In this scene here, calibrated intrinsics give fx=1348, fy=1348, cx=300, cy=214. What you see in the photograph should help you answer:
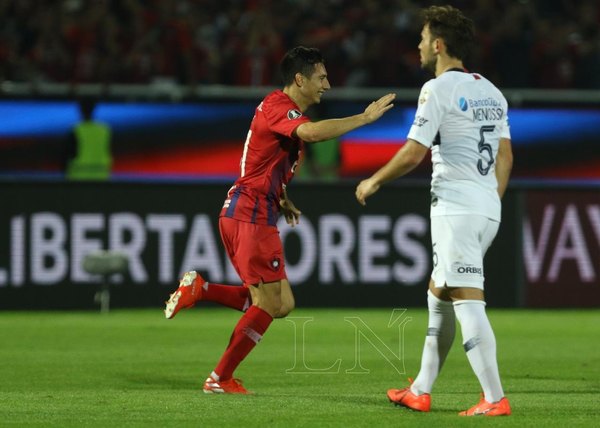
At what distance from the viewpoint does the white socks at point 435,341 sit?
7.52 meters

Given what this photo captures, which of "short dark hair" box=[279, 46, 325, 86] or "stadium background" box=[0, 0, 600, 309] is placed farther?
"stadium background" box=[0, 0, 600, 309]

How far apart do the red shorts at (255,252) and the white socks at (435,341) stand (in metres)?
1.52

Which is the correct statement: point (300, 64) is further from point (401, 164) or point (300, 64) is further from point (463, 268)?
point (463, 268)

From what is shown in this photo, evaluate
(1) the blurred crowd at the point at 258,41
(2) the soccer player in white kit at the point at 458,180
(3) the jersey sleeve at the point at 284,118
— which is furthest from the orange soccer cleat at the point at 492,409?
(1) the blurred crowd at the point at 258,41

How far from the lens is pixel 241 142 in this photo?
1897 centimetres

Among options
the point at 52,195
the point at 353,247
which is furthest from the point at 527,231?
the point at 52,195

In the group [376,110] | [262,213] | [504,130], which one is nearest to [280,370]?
[262,213]

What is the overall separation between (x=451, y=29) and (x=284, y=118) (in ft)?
4.86

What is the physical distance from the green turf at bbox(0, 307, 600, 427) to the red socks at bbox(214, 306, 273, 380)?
0.28m

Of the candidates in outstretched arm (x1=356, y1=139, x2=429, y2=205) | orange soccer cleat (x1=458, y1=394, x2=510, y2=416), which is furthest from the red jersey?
orange soccer cleat (x1=458, y1=394, x2=510, y2=416)

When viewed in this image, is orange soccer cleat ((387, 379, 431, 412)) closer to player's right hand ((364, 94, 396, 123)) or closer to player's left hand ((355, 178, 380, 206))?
player's left hand ((355, 178, 380, 206))

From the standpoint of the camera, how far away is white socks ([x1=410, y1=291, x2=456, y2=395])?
24.7 ft

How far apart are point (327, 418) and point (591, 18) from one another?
15.2 meters

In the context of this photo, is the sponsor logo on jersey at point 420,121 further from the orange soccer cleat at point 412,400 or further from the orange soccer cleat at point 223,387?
the orange soccer cleat at point 223,387
